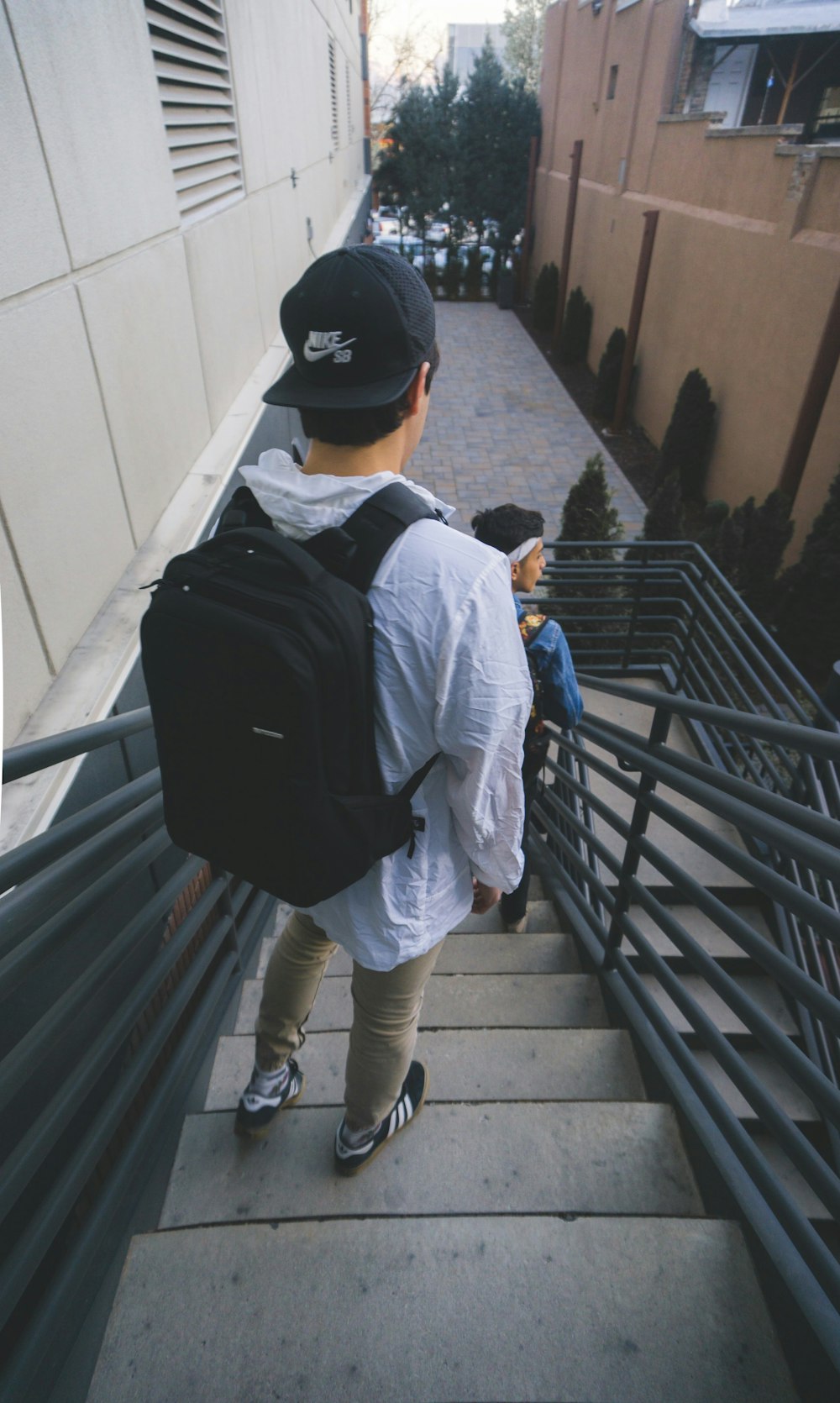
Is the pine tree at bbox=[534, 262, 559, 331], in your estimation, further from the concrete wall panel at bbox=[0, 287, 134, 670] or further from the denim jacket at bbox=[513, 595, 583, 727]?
the concrete wall panel at bbox=[0, 287, 134, 670]

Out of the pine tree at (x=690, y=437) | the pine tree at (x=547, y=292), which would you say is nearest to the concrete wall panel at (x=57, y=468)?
the pine tree at (x=690, y=437)

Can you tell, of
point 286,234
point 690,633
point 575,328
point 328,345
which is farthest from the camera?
point 575,328

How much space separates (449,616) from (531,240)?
2381 cm

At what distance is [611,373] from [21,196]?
12735mm

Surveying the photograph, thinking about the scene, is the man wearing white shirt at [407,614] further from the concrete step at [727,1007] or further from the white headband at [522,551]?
the concrete step at [727,1007]

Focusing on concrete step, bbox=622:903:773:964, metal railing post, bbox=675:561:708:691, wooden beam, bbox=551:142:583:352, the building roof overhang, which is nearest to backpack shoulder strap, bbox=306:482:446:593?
concrete step, bbox=622:903:773:964

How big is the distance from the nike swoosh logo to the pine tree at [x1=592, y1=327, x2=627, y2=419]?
13.1 meters

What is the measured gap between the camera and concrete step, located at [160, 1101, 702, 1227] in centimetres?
170

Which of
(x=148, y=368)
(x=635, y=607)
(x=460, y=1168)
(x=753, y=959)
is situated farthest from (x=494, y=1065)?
(x=635, y=607)

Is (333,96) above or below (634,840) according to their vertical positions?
above

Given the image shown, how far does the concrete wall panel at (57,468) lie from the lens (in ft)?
6.32

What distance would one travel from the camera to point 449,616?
118 centimetres

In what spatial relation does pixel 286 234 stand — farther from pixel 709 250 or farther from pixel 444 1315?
pixel 444 1315

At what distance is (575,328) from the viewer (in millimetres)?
15891
